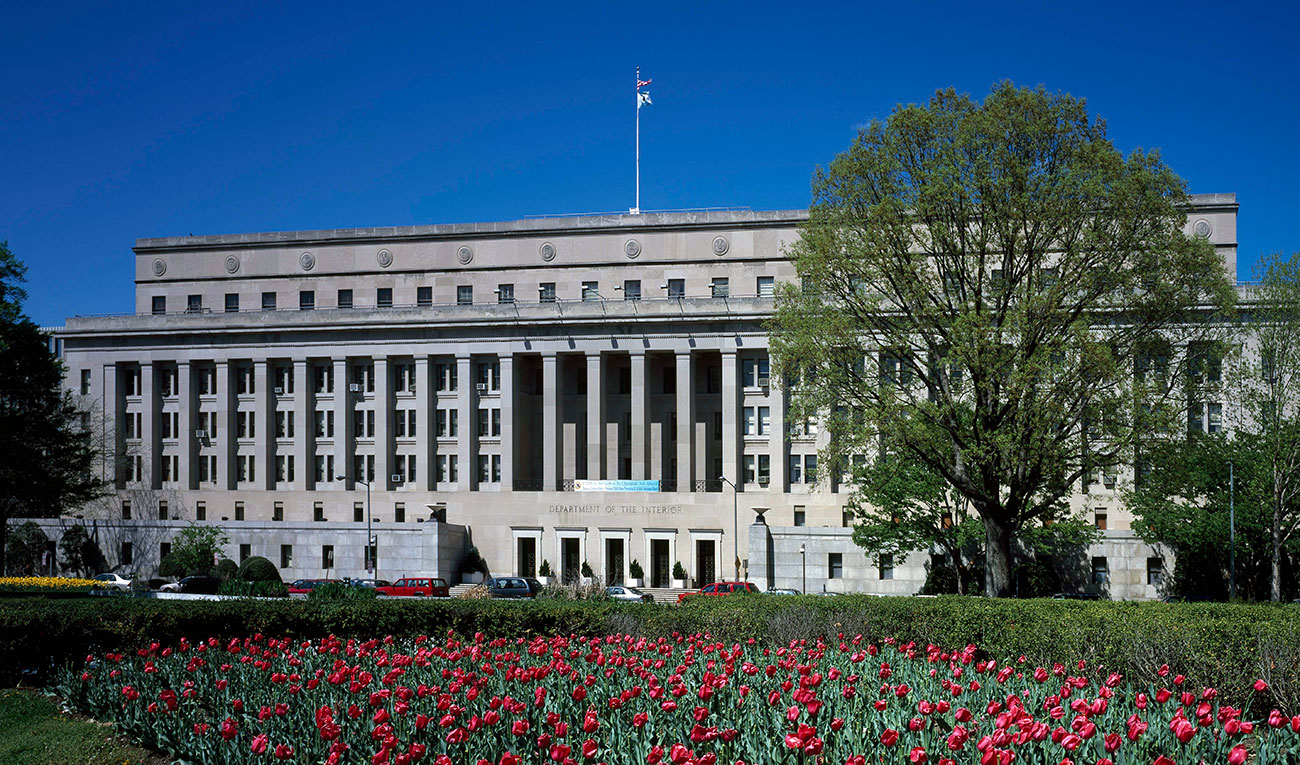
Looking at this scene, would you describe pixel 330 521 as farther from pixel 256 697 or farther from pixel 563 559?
pixel 256 697

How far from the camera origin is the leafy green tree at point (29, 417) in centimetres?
4441

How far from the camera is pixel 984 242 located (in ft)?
102

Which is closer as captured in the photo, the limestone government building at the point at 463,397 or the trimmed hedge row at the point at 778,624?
the trimmed hedge row at the point at 778,624

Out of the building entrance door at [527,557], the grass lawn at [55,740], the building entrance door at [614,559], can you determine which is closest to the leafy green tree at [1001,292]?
the grass lawn at [55,740]

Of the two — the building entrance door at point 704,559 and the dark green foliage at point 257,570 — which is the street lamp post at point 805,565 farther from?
the dark green foliage at point 257,570

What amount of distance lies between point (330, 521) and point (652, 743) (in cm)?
6211

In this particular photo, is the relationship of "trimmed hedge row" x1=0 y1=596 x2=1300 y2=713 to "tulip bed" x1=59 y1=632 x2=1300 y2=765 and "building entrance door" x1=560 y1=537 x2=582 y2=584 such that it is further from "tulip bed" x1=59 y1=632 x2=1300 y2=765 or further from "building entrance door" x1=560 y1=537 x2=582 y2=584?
"building entrance door" x1=560 y1=537 x2=582 y2=584

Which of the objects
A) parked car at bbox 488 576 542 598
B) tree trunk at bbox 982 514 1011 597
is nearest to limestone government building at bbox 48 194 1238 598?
parked car at bbox 488 576 542 598

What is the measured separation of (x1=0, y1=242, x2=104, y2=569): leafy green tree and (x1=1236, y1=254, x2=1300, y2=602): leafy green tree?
49003mm

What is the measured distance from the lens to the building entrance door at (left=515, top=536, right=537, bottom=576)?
6756 cm

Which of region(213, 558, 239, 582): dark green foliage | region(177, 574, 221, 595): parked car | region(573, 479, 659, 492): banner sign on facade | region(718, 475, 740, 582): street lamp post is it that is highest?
region(573, 479, 659, 492): banner sign on facade

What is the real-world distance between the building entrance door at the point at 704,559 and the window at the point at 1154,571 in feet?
78.4

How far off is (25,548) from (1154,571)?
66974mm

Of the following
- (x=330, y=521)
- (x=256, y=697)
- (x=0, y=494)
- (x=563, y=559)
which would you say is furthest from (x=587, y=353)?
(x=256, y=697)
